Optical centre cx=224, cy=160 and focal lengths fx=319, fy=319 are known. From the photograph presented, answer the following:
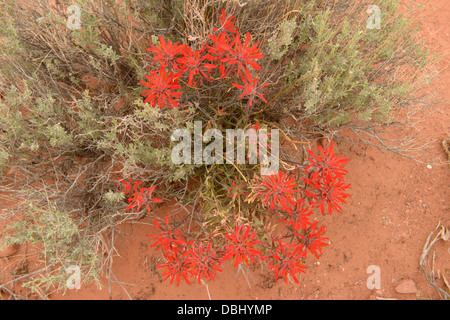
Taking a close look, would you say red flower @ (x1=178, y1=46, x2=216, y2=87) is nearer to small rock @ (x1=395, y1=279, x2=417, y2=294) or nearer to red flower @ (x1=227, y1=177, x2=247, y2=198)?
red flower @ (x1=227, y1=177, x2=247, y2=198)

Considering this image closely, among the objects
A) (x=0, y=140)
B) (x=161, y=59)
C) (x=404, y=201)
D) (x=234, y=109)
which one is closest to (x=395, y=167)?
(x=404, y=201)

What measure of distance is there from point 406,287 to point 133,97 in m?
2.31

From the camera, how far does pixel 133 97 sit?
6.84ft

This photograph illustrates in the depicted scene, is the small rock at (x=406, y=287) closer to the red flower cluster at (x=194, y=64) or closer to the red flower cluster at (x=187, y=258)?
the red flower cluster at (x=187, y=258)

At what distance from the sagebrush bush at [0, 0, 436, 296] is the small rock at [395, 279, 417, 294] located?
1175 millimetres

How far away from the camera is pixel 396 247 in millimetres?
2346

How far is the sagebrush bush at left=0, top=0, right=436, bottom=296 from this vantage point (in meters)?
1.87

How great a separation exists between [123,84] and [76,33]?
1.43ft

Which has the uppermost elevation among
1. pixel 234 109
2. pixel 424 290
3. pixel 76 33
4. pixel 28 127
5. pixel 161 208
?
pixel 76 33

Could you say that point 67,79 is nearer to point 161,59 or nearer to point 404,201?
point 161,59

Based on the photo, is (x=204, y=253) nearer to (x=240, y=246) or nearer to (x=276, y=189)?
(x=240, y=246)
